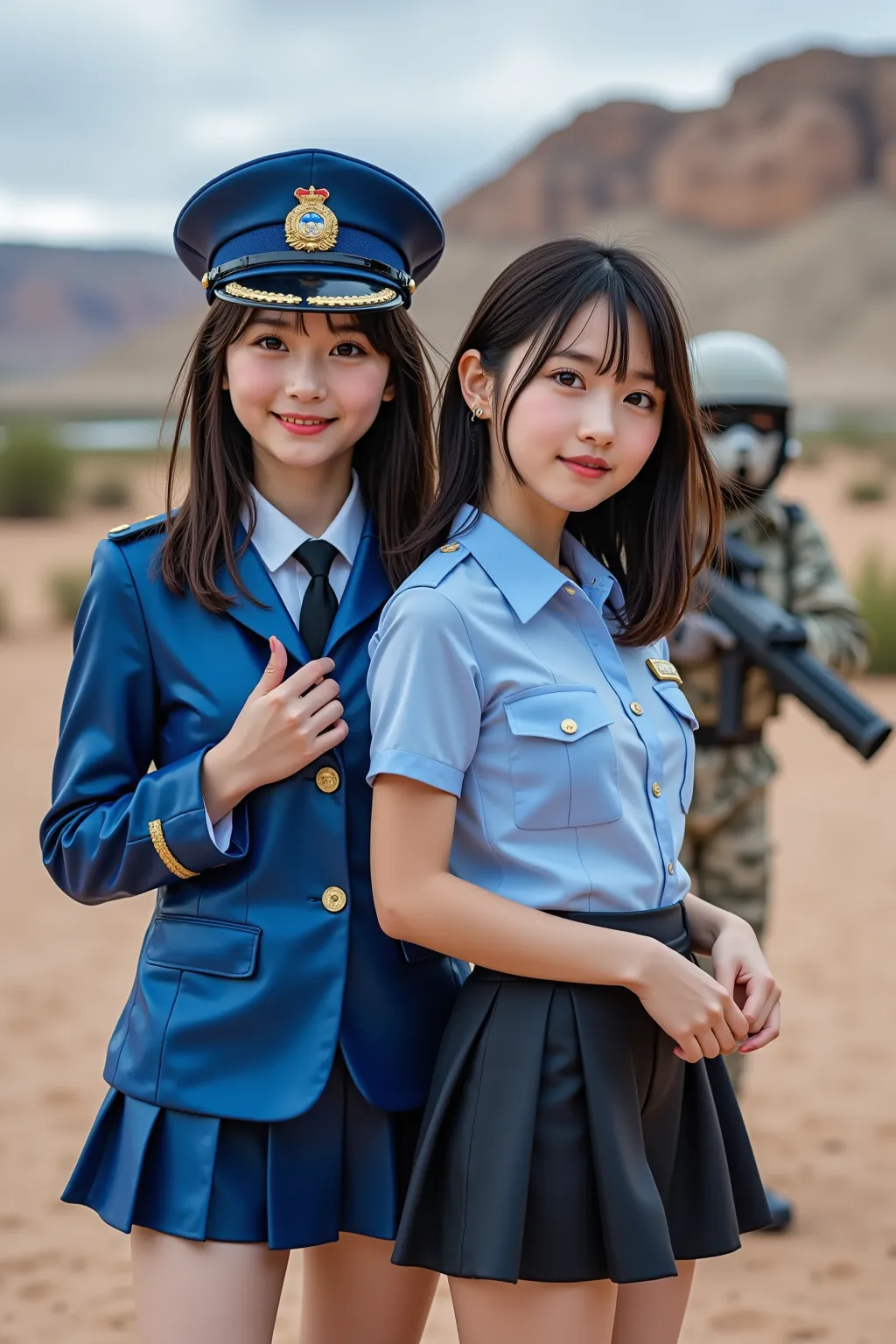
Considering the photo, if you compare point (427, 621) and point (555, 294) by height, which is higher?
point (555, 294)

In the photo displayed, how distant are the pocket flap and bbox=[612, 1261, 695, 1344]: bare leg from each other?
683 millimetres

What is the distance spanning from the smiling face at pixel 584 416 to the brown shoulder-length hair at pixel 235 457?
0.24 metres

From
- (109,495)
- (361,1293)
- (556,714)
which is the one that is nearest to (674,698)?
(556,714)

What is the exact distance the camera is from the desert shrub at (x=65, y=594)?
15.8 metres

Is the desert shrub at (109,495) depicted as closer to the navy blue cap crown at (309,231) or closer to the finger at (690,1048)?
the navy blue cap crown at (309,231)

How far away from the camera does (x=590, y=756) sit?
1.76 metres

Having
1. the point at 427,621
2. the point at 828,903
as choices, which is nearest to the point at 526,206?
the point at 828,903

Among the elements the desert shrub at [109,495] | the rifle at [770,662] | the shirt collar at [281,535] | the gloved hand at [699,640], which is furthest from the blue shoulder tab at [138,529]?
the desert shrub at [109,495]

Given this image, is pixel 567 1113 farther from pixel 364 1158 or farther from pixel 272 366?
pixel 272 366

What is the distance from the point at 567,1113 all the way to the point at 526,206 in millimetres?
89159

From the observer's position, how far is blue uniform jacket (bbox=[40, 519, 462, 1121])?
184 cm

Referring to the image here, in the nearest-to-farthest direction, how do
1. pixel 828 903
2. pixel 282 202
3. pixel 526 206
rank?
pixel 282 202 < pixel 828 903 < pixel 526 206

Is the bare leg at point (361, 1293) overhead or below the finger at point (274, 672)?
below

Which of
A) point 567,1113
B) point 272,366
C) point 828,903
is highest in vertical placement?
point 272,366
